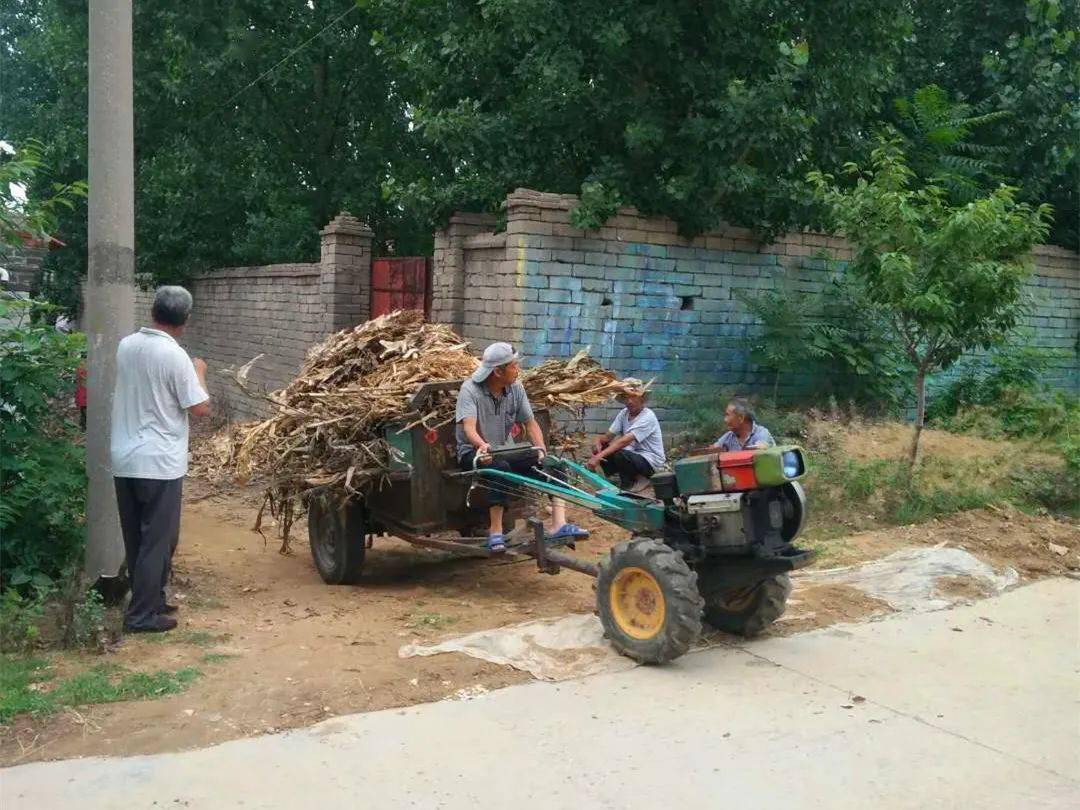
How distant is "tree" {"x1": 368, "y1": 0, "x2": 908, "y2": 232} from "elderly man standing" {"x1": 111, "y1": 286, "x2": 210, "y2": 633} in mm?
5076

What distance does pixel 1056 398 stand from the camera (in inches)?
484

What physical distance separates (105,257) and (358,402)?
1.76 metres

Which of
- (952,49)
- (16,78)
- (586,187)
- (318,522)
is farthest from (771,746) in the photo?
(16,78)

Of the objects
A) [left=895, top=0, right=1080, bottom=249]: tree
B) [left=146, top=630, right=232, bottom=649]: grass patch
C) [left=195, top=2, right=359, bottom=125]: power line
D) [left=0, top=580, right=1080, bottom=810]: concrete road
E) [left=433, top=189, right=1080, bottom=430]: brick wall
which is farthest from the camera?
[left=195, top=2, right=359, bottom=125]: power line

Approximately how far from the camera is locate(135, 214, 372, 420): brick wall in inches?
512

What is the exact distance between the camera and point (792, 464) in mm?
5195

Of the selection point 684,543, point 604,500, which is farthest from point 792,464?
point 604,500

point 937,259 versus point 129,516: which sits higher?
point 937,259

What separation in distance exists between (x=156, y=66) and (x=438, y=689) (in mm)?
14296

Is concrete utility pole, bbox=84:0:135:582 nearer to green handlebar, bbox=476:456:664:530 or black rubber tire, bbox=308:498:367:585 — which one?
black rubber tire, bbox=308:498:367:585

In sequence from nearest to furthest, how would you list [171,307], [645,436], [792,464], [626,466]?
[792,464]
[171,307]
[645,436]
[626,466]

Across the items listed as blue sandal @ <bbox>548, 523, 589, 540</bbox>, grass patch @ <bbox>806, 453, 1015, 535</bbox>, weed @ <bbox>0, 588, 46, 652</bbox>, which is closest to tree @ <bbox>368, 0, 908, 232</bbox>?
grass patch @ <bbox>806, 453, 1015, 535</bbox>

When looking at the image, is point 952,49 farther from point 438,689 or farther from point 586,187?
point 438,689

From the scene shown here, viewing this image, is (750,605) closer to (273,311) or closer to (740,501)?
(740,501)
